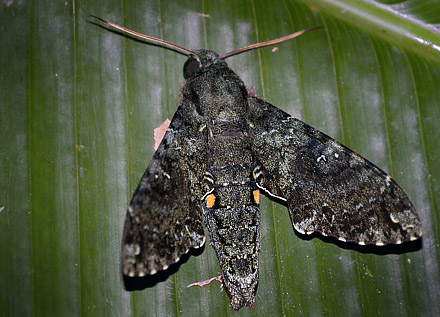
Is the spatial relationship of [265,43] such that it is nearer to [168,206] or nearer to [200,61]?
[200,61]

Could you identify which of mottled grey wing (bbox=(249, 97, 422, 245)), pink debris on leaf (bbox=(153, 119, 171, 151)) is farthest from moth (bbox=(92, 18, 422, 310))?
pink debris on leaf (bbox=(153, 119, 171, 151))

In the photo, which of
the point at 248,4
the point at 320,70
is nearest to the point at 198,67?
the point at 248,4

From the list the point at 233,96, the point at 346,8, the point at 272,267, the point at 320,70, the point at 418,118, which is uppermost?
the point at 346,8

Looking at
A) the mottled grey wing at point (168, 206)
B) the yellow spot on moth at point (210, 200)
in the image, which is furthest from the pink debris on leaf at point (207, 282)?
the yellow spot on moth at point (210, 200)

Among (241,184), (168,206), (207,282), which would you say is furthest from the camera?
(207,282)

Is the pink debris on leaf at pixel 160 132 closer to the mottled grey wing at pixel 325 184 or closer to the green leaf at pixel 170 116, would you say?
the green leaf at pixel 170 116

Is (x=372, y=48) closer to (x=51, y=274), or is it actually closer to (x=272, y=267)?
(x=272, y=267)

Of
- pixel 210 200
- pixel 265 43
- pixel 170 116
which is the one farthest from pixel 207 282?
pixel 265 43
